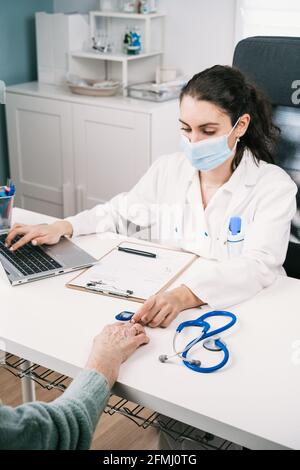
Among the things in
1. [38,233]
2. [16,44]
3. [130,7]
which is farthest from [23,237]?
[16,44]

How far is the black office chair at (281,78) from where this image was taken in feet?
5.72

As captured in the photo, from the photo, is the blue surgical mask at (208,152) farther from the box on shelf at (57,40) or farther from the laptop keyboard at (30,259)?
the box on shelf at (57,40)

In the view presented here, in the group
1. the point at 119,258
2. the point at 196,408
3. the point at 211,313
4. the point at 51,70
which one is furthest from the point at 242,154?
the point at 51,70

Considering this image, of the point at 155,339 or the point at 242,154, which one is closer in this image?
the point at 155,339

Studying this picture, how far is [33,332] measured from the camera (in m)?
1.25

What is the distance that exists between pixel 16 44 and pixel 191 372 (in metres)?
2.66

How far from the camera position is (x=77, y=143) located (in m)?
3.08

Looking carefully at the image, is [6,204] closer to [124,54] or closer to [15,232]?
[15,232]

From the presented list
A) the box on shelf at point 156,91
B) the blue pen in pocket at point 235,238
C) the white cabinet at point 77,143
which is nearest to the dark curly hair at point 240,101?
the blue pen in pocket at point 235,238

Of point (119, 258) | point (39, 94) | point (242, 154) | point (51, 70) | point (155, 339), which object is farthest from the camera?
point (51, 70)
